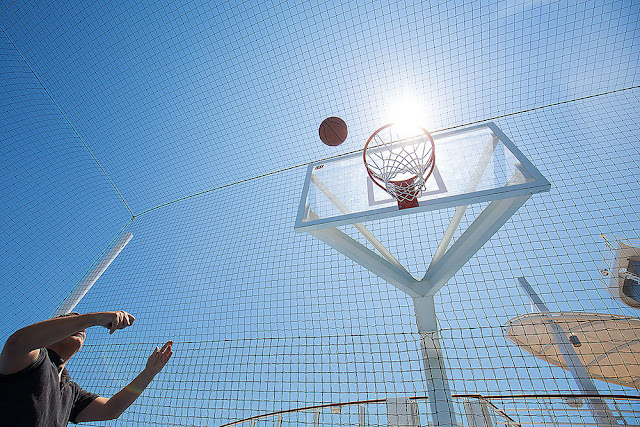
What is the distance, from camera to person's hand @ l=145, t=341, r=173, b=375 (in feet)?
6.42

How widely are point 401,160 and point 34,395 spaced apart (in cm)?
304

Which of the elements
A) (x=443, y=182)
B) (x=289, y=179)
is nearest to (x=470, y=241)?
(x=443, y=182)

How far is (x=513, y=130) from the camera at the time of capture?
4.70 metres

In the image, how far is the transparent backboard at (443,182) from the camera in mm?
2721

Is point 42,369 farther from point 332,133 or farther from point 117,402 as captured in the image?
point 332,133

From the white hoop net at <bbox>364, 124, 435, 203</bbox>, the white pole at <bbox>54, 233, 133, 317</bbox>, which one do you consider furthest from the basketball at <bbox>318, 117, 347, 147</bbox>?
the white pole at <bbox>54, 233, 133, 317</bbox>

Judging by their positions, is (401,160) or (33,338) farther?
(401,160)

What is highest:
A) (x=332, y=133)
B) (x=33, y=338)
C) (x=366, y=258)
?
(x=332, y=133)

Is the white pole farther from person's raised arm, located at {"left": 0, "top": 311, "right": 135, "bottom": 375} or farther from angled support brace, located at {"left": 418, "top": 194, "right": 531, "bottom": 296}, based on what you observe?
angled support brace, located at {"left": 418, "top": 194, "right": 531, "bottom": 296}

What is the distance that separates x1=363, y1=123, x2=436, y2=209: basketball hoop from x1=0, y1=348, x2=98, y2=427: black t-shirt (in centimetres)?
252

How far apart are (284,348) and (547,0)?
5165mm

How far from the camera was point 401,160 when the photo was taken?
3207mm

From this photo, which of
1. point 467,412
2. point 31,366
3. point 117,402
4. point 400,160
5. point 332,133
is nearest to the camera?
point 31,366

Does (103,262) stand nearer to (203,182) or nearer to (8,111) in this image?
(203,182)
